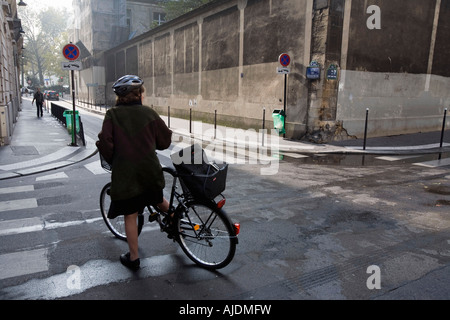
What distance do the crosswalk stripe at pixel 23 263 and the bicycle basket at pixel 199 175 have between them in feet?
5.68

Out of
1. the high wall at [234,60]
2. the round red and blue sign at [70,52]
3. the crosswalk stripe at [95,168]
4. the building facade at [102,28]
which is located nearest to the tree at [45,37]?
the building facade at [102,28]

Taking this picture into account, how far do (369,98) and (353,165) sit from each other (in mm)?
5617

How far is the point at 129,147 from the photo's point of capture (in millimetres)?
3445

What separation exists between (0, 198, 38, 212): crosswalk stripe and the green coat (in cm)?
304

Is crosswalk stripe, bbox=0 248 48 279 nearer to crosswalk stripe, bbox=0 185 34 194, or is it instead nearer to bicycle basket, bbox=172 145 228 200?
bicycle basket, bbox=172 145 228 200

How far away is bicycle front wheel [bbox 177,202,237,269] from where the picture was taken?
3.57 metres

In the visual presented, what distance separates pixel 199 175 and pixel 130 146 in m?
0.71

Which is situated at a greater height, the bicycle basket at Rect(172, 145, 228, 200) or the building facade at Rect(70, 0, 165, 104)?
the building facade at Rect(70, 0, 165, 104)

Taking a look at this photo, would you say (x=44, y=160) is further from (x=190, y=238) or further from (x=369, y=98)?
(x=369, y=98)

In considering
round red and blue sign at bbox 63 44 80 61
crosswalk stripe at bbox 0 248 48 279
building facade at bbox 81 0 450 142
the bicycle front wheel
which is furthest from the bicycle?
building facade at bbox 81 0 450 142

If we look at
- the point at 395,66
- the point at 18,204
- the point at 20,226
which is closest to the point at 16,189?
the point at 18,204

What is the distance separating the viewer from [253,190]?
22.5 ft
